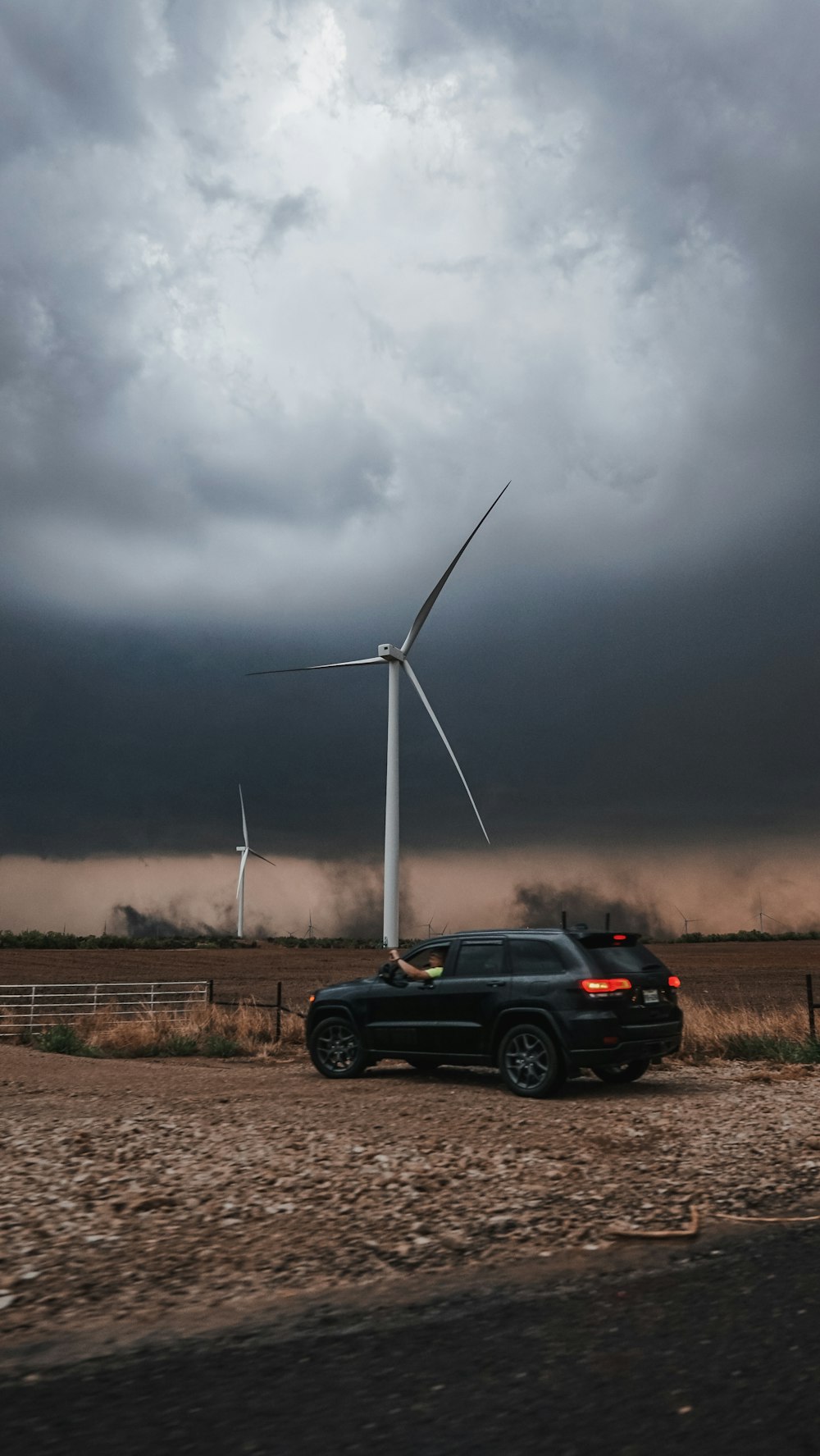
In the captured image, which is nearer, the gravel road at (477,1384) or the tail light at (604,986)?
the gravel road at (477,1384)

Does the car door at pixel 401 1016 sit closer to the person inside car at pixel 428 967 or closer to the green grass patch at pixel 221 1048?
the person inside car at pixel 428 967

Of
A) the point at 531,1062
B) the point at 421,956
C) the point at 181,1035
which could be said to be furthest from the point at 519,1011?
the point at 181,1035

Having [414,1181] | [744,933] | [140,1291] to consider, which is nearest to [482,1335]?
[140,1291]

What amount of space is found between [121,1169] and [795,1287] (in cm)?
455

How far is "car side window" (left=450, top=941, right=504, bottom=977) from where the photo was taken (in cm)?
1268

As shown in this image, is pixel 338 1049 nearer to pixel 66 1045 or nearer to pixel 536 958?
pixel 536 958

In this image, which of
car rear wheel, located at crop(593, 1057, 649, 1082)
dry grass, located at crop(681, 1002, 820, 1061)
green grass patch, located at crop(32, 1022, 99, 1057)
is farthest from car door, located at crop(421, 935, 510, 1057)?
green grass patch, located at crop(32, 1022, 99, 1057)

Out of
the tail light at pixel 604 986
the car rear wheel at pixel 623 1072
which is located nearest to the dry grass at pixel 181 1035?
the car rear wheel at pixel 623 1072

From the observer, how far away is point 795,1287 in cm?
515

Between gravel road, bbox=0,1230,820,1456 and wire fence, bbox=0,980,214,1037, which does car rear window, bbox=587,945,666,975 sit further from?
wire fence, bbox=0,980,214,1037

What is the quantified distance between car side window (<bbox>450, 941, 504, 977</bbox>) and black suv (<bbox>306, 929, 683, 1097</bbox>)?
0.01 m

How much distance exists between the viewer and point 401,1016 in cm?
1324

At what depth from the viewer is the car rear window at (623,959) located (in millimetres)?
12102

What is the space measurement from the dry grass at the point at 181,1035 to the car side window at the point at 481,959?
6.81 meters
